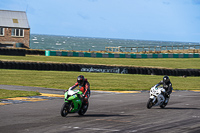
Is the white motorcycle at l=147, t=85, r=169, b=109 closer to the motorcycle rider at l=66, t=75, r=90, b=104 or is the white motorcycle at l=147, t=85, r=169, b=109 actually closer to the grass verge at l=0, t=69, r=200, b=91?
the motorcycle rider at l=66, t=75, r=90, b=104

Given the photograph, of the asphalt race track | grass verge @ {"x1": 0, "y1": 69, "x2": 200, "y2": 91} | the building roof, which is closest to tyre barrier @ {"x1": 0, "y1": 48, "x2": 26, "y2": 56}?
grass verge @ {"x1": 0, "y1": 69, "x2": 200, "y2": 91}

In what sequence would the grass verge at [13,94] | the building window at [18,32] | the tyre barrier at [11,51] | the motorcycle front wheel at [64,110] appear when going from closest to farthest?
the motorcycle front wheel at [64,110] → the grass verge at [13,94] → the tyre barrier at [11,51] → the building window at [18,32]

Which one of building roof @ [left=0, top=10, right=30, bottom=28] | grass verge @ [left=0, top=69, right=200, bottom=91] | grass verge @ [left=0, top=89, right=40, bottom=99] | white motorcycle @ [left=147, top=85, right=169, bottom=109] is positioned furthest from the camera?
building roof @ [left=0, top=10, right=30, bottom=28]

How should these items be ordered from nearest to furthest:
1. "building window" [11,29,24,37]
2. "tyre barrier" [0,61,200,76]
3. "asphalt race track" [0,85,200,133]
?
"asphalt race track" [0,85,200,133] → "tyre barrier" [0,61,200,76] → "building window" [11,29,24,37]

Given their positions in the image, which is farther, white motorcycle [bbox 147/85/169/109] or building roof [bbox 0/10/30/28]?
building roof [bbox 0/10/30/28]

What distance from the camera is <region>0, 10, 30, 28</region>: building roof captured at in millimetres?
67625

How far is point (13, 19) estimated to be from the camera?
226 feet

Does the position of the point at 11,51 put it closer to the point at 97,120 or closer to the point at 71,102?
the point at 71,102

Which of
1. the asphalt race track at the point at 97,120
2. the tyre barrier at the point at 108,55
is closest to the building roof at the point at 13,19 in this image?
the tyre barrier at the point at 108,55

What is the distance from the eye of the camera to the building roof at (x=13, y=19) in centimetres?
6762

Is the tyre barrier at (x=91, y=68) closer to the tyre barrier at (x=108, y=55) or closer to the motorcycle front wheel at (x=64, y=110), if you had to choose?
the tyre barrier at (x=108, y=55)

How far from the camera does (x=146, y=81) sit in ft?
104

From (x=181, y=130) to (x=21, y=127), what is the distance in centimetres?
426

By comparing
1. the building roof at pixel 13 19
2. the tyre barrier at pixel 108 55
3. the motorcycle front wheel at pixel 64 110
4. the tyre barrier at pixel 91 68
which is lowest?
the motorcycle front wheel at pixel 64 110
